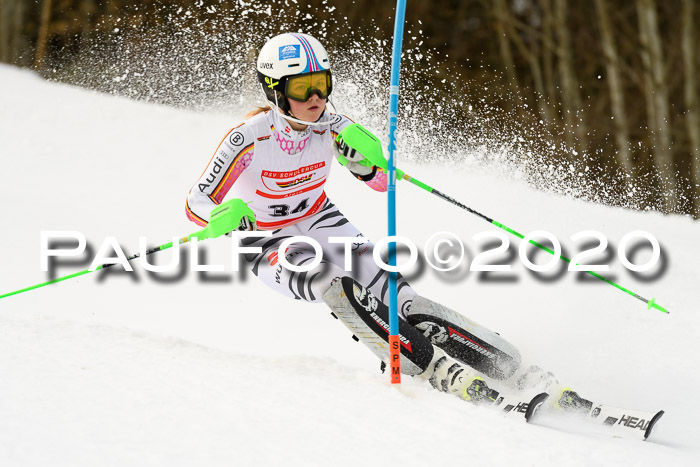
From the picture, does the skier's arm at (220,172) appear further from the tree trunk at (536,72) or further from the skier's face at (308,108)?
the tree trunk at (536,72)

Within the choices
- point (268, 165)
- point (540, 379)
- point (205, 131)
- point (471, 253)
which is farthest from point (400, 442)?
point (205, 131)

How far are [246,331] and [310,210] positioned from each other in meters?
1.66

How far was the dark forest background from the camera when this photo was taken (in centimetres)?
1457

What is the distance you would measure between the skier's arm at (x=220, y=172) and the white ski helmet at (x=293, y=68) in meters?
0.27

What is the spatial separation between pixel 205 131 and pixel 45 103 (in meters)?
2.33

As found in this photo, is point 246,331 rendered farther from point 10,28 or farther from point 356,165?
point 10,28

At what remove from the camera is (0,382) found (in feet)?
9.59

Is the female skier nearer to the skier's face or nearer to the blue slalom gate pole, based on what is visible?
the skier's face

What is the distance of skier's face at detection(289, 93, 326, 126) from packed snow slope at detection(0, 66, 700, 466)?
1.26 metres

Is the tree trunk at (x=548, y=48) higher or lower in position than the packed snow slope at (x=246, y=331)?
higher

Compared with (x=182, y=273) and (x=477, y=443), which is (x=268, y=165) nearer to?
(x=477, y=443)

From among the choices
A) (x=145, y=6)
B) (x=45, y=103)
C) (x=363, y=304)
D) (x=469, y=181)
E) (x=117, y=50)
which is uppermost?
(x=145, y=6)

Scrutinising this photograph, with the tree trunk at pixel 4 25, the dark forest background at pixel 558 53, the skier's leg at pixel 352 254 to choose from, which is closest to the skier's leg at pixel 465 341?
the skier's leg at pixel 352 254

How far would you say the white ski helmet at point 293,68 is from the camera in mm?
3842
